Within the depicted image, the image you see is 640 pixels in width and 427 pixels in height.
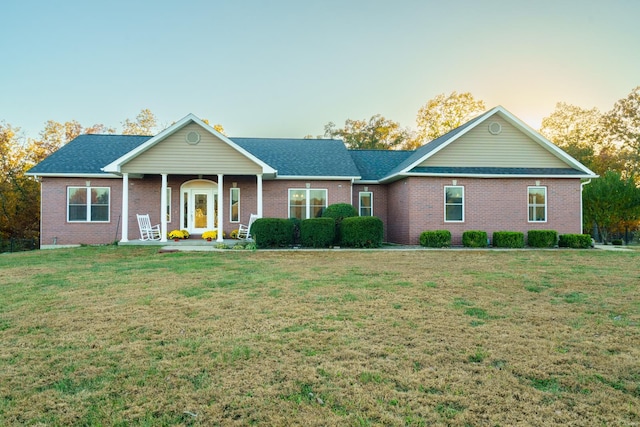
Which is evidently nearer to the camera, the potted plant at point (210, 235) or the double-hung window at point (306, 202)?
the potted plant at point (210, 235)

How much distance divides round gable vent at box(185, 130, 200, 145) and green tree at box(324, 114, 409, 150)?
2385 centimetres

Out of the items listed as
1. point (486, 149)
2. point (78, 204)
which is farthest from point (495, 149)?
point (78, 204)

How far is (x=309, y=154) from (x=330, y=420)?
17.3m

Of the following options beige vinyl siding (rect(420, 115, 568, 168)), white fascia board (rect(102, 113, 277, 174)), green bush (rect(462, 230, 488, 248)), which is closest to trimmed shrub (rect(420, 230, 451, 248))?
green bush (rect(462, 230, 488, 248))

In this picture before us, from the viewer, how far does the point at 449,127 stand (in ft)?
120

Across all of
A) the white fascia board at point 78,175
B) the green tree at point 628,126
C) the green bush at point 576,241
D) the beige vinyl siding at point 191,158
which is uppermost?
the green tree at point 628,126

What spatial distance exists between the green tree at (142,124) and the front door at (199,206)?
2200 centimetres

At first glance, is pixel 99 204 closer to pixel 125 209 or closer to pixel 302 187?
pixel 125 209

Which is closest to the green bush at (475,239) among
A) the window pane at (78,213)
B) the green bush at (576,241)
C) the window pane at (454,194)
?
the window pane at (454,194)

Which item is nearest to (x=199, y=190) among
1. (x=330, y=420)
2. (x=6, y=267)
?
(x=6, y=267)

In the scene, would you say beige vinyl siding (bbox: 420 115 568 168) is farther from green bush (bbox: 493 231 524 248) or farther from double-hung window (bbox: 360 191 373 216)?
double-hung window (bbox: 360 191 373 216)

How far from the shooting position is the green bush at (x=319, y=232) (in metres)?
14.4

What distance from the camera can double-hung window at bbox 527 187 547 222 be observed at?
16.5m

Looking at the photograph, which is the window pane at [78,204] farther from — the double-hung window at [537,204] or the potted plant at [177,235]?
the double-hung window at [537,204]
